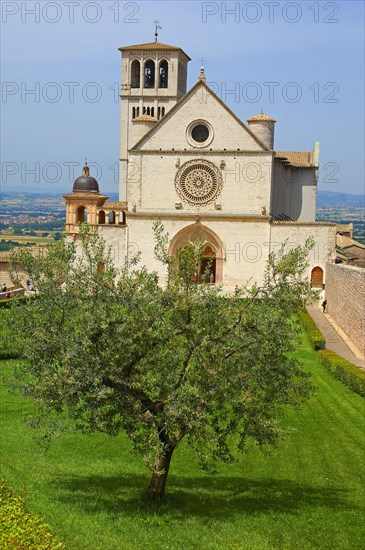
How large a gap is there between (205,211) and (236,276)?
439 cm

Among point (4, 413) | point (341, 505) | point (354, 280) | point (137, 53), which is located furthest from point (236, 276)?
point (341, 505)

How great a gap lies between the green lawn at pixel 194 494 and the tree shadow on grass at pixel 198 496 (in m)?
0.02

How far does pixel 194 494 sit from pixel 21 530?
5.23m

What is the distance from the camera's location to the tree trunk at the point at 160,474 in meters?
14.9

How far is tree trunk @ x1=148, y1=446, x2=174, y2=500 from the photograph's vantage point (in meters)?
14.9

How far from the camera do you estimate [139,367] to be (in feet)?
46.8

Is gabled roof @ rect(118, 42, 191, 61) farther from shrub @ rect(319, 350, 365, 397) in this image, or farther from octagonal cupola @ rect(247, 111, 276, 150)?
shrub @ rect(319, 350, 365, 397)

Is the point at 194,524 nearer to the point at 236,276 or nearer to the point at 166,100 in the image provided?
the point at 236,276

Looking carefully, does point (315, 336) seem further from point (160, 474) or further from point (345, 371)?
point (160, 474)

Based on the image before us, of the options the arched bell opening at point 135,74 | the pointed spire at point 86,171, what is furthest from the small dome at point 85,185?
the arched bell opening at point 135,74

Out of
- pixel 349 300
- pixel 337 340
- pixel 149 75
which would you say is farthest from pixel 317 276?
pixel 149 75

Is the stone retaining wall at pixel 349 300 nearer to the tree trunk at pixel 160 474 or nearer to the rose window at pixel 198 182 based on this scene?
the rose window at pixel 198 182

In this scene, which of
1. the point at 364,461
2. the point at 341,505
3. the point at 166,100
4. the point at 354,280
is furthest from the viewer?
the point at 166,100

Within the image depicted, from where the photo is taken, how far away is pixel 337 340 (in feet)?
124
